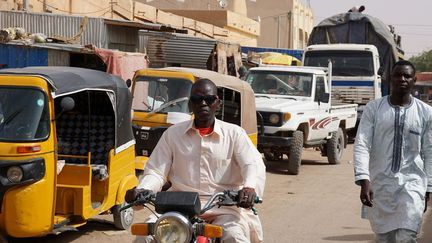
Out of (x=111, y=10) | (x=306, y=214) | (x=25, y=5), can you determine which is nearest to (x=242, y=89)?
(x=306, y=214)

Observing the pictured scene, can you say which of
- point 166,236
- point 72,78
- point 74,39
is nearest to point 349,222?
point 72,78

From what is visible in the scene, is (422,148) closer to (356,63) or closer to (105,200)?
(105,200)

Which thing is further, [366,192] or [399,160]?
[399,160]

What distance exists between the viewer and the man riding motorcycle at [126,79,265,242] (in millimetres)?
4203

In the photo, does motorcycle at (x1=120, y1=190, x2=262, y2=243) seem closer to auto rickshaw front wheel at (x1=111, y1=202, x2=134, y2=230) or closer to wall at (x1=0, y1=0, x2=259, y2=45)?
auto rickshaw front wheel at (x1=111, y1=202, x2=134, y2=230)

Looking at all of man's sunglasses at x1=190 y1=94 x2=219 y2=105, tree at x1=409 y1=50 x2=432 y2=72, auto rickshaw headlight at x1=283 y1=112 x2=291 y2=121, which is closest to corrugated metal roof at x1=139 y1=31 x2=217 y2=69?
auto rickshaw headlight at x1=283 y1=112 x2=291 y2=121

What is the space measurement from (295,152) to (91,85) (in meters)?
6.74

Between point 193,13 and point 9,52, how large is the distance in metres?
23.2

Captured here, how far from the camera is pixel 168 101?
1186 cm

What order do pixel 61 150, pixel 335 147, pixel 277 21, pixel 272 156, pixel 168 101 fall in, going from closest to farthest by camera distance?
pixel 61 150
pixel 168 101
pixel 272 156
pixel 335 147
pixel 277 21

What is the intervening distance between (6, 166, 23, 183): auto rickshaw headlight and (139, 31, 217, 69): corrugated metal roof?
13666 millimetres

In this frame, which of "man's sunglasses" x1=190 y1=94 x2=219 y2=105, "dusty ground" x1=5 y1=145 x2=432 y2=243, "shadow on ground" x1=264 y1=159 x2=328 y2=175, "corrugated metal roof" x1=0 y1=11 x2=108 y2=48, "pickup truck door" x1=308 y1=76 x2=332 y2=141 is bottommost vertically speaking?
"shadow on ground" x1=264 y1=159 x2=328 y2=175

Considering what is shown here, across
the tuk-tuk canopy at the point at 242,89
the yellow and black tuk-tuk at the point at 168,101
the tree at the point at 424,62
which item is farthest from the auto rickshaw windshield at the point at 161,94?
the tree at the point at 424,62

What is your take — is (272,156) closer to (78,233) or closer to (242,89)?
(242,89)
